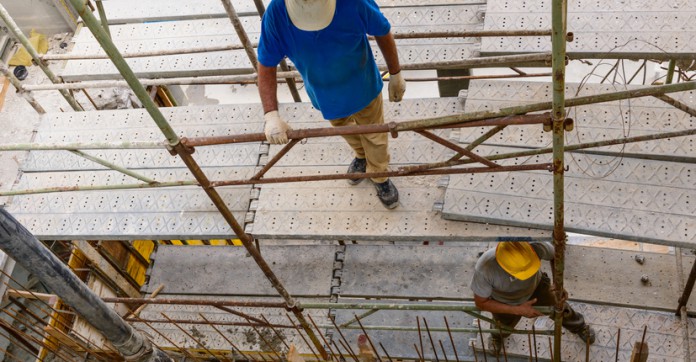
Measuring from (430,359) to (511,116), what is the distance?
13.3 feet

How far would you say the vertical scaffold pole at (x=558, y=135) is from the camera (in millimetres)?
4723

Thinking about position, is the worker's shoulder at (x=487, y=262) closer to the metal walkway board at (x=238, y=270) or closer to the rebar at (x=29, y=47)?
the metal walkway board at (x=238, y=270)

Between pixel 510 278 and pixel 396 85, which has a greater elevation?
pixel 396 85

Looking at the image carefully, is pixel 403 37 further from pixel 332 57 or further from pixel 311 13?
pixel 311 13

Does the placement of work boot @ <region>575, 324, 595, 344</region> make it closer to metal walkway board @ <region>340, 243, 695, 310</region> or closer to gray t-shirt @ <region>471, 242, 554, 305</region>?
metal walkway board @ <region>340, 243, 695, 310</region>

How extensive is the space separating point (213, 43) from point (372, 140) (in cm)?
309

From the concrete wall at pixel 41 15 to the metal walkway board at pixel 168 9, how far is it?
10.9ft

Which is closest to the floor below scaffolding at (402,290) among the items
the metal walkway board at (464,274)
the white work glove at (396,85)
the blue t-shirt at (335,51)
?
the metal walkway board at (464,274)

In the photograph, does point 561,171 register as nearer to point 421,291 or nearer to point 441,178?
point 441,178

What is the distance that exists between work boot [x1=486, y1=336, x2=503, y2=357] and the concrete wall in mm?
8800

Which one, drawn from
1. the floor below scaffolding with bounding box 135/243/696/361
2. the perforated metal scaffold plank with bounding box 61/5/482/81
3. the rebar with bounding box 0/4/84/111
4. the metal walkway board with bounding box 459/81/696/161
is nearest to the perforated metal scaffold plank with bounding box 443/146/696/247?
the metal walkway board with bounding box 459/81/696/161

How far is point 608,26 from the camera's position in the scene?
7.43m

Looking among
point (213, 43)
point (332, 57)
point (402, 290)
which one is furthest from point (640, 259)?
point (213, 43)

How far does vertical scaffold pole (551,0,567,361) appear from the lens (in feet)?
15.5
